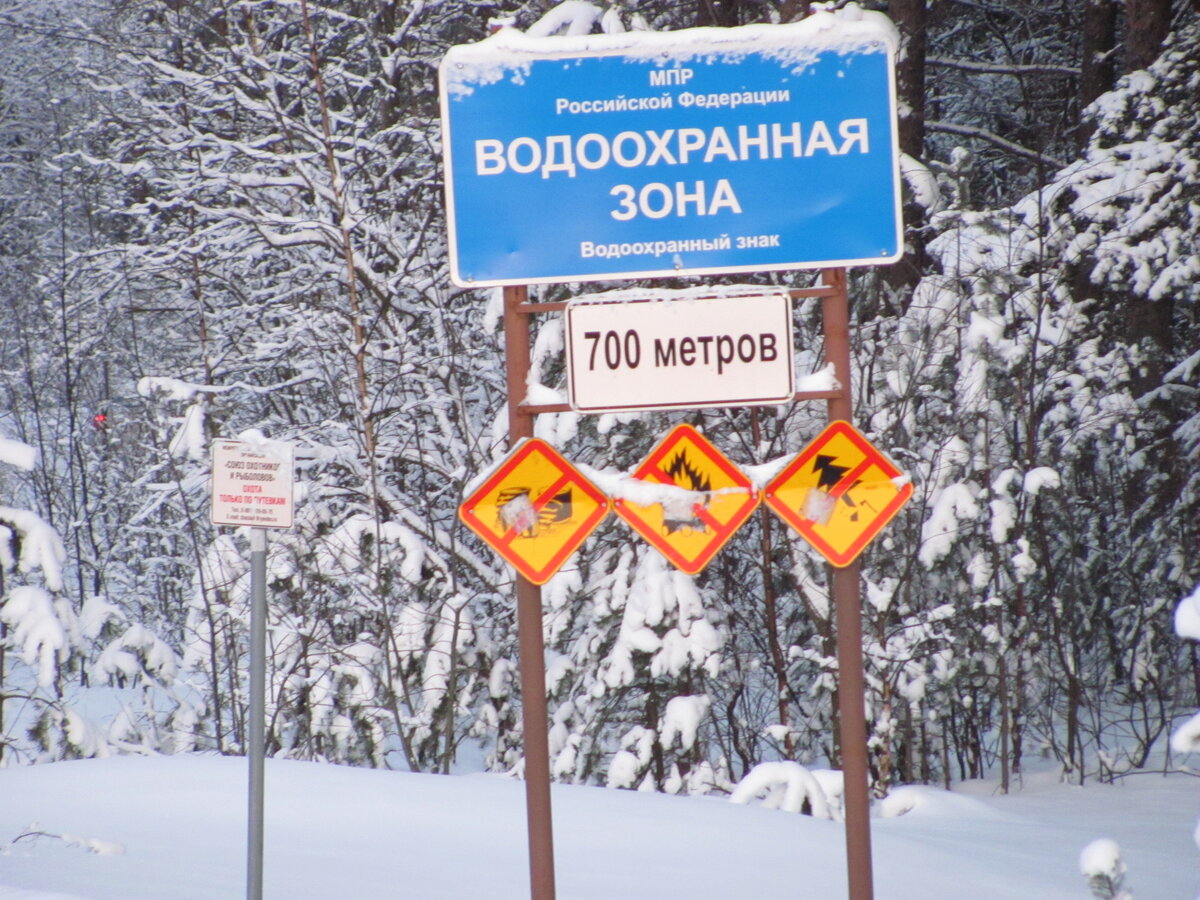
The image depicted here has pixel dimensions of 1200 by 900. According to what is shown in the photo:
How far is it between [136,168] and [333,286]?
1.81 meters

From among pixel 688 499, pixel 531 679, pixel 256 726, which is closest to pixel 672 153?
pixel 688 499

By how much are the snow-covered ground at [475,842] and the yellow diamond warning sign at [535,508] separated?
70.0 inches

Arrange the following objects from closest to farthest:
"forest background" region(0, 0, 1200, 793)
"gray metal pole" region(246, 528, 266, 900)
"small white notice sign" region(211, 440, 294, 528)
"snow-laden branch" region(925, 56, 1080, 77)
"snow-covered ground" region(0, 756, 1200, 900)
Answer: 1. "gray metal pole" region(246, 528, 266, 900)
2. "small white notice sign" region(211, 440, 294, 528)
3. "snow-covered ground" region(0, 756, 1200, 900)
4. "forest background" region(0, 0, 1200, 793)
5. "snow-laden branch" region(925, 56, 1080, 77)

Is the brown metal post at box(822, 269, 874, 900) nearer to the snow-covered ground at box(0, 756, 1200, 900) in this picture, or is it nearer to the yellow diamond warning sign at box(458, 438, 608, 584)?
the yellow diamond warning sign at box(458, 438, 608, 584)

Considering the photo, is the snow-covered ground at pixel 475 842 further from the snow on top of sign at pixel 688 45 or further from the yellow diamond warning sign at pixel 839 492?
the snow on top of sign at pixel 688 45

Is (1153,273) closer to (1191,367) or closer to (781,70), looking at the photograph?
(1191,367)

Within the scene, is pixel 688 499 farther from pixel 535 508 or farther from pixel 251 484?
pixel 251 484

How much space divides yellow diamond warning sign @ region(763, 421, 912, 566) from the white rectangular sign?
0.25m

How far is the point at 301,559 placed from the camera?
391 inches

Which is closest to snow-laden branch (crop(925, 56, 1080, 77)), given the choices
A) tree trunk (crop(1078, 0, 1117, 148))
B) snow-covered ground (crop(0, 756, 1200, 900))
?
tree trunk (crop(1078, 0, 1117, 148))

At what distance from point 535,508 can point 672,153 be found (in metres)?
1.21

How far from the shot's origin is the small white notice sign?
427 cm

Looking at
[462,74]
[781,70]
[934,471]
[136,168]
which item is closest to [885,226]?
[781,70]

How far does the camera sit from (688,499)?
13.9 feet
